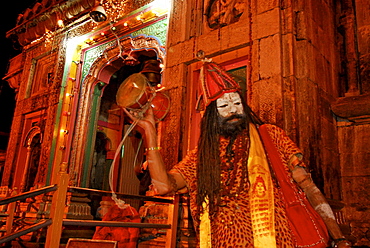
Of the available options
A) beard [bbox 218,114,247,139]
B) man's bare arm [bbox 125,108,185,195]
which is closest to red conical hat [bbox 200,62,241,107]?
beard [bbox 218,114,247,139]

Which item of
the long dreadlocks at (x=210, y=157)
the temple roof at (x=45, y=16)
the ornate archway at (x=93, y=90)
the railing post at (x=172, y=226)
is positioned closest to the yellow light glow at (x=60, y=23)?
the temple roof at (x=45, y=16)

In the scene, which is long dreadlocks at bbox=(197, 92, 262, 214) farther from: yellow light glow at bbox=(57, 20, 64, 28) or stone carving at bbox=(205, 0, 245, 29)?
yellow light glow at bbox=(57, 20, 64, 28)

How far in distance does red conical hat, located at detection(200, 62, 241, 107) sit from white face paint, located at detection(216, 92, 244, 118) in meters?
0.04

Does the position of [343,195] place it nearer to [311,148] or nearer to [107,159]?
[311,148]

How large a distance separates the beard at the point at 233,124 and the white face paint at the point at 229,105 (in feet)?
0.10

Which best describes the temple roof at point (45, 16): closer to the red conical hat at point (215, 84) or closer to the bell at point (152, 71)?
the bell at point (152, 71)

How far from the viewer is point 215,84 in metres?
2.55

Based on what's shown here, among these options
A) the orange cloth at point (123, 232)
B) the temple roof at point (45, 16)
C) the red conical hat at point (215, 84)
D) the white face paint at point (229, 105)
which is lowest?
the orange cloth at point (123, 232)

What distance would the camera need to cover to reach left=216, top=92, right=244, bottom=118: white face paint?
8.07 ft

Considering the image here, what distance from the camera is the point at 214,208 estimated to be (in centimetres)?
225

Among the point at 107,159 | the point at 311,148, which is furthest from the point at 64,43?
the point at 311,148

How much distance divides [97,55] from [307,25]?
5035mm

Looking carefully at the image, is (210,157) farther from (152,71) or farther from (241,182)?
(152,71)

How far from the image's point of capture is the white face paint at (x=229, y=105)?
8.07 feet
